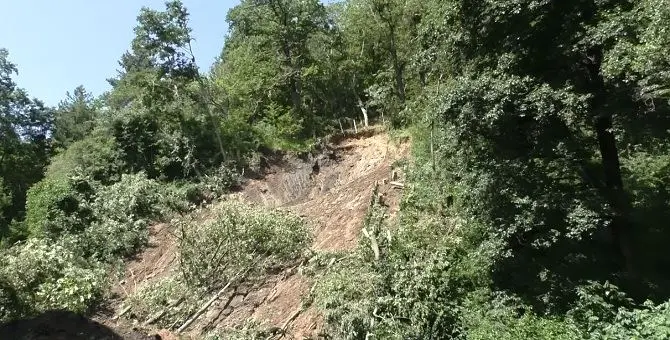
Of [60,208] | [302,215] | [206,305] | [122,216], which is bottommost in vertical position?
[206,305]

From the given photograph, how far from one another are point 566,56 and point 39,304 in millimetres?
12414

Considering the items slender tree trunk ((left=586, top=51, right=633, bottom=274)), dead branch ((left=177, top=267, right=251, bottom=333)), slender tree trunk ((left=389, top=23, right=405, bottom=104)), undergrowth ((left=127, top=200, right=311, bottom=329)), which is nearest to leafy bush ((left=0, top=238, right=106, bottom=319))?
undergrowth ((left=127, top=200, right=311, bottom=329))

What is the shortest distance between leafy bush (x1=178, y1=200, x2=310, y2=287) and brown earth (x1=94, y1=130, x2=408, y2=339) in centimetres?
52

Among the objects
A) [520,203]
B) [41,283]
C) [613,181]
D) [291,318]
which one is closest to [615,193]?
[613,181]

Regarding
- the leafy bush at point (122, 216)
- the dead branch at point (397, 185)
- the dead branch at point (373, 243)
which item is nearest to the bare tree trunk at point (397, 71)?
the dead branch at point (397, 185)

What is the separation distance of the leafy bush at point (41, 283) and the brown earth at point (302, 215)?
0.91 m

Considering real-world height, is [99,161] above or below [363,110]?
above

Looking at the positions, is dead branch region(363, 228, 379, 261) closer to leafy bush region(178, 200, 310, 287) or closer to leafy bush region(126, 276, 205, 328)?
leafy bush region(178, 200, 310, 287)

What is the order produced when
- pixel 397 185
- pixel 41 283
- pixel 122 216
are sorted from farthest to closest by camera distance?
pixel 122 216 < pixel 397 185 < pixel 41 283

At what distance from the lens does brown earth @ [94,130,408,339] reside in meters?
12.6

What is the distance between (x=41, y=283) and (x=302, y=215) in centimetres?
768

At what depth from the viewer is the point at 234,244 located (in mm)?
13945

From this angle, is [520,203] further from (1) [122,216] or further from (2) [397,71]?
(2) [397,71]

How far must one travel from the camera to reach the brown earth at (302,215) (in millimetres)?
12609
